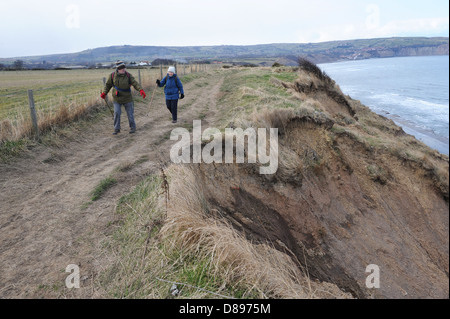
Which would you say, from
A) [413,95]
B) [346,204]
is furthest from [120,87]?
[413,95]

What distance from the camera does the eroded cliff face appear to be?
97.5 inches

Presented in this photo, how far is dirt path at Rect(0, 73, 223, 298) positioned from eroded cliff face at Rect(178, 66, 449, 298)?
6.47 feet

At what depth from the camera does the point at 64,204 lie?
548cm

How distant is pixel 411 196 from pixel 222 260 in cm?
220

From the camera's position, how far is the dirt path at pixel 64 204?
3.79 m

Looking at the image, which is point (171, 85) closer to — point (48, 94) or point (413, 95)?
point (413, 95)

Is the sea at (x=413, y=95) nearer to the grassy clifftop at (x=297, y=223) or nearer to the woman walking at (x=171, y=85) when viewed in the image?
the grassy clifftop at (x=297, y=223)

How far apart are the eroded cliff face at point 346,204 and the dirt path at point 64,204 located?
1.97 meters

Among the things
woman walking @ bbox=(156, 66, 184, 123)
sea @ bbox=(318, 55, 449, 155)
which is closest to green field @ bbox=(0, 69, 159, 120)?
woman walking @ bbox=(156, 66, 184, 123)

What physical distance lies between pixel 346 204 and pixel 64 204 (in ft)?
17.2
